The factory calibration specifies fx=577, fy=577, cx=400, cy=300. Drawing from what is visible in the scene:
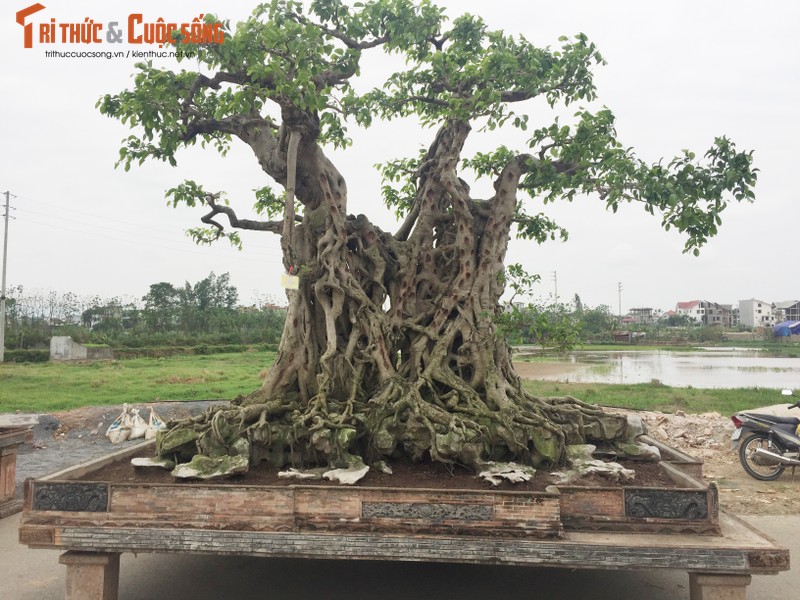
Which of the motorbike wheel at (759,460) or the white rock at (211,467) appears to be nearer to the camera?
the white rock at (211,467)

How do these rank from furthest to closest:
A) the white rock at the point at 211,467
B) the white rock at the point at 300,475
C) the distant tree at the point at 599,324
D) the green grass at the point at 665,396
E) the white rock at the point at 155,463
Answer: the distant tree at the point at 599,324 < the green grass at the point at 665,396 < the white rock at the point at 155,463 < the white rock at the point at 300,475 < the white rock at the point at 211,467

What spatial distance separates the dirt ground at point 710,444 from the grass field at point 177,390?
2620 mm

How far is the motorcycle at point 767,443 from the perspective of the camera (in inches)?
348

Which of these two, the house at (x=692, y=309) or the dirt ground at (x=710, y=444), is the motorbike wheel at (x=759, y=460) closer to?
the dirt ground at (x=710, y=444)

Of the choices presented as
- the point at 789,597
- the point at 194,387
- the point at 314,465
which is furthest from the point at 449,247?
the point at 194,387

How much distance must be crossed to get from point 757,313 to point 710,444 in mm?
103095

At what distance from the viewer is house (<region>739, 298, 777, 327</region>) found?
97.1 metres

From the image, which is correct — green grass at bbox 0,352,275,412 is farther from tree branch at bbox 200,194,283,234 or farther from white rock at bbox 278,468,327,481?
white rock at bbox 278,468,327,481

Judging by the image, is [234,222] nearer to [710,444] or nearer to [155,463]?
[155,463]

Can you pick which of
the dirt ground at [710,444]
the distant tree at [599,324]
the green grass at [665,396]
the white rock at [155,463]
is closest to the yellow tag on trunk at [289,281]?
the white rock at [155,463]

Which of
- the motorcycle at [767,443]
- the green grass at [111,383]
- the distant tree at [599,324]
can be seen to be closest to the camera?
the motorcycle at [767,443]

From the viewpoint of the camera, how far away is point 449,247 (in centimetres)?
698

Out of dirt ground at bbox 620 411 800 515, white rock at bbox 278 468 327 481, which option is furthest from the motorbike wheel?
white rock at bbox 278 468 327 481

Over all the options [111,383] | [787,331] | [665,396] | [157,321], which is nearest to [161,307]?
[157,321]
